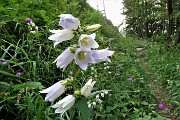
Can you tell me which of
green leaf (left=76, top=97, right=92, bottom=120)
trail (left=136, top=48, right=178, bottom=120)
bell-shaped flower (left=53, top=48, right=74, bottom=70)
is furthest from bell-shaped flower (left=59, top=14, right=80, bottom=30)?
trail (left=136, top=48, right=178, bottom=120)

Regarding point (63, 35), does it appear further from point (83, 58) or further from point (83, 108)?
point (83, 108)

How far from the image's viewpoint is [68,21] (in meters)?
1.11

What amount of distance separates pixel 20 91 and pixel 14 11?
146 cm

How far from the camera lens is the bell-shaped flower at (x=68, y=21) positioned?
111 centimetres

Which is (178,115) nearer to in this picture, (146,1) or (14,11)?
(14,11)

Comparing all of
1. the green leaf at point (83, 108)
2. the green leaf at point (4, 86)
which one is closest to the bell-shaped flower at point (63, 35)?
the green leaf at point (83, 108)

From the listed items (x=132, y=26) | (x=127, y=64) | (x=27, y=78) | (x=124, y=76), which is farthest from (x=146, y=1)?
(x=27, y=78)

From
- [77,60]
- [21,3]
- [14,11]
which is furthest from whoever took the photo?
[21,3]

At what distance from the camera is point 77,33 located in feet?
3.79

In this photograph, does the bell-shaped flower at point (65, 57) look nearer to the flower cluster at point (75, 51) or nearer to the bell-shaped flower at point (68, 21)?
the flower cluster at point (75, 51)

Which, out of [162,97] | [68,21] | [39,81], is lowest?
[162,97]

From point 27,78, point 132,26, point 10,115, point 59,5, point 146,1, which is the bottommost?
point 132,26

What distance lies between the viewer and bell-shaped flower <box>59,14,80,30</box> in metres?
1.11

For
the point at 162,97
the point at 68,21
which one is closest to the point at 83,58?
the point at 68,21
